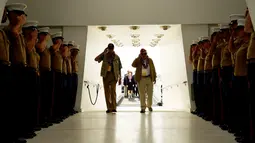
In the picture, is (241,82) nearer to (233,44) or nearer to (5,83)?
(233,44)

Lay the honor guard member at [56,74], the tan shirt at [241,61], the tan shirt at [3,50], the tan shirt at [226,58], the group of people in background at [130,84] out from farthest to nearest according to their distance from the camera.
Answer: the group of people in background at [130,84] → the honor guard member at [56,74] → the tan shirt at [226,58] → the tan shirt at [241,61] → the tan shirt at [3,50]

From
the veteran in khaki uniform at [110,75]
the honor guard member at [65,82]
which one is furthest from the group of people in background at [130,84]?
the honor guard member at [65,82]

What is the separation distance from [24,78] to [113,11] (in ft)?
17.8

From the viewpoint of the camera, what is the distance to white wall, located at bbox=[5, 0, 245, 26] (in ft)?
27.3

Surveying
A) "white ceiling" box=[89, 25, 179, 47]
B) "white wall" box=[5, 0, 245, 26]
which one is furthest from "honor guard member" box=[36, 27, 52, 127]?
"white ceiling" box=[89, 25, 179, 47]

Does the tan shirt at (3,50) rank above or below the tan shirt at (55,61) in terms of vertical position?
below

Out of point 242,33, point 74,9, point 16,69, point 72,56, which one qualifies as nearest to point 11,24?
point 16,69

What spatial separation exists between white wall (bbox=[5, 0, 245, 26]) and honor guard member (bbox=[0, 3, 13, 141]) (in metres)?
5.71

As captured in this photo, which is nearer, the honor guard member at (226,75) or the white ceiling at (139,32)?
the honor guard member at (226,75)

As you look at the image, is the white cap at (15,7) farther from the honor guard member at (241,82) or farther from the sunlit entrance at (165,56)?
the sunlit entrance at (165,56)

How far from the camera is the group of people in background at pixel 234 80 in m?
2.96

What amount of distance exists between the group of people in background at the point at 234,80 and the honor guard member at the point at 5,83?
2.29 meters

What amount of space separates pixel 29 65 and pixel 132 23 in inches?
205

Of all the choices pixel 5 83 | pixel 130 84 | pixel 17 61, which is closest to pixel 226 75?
pixel 17 61
